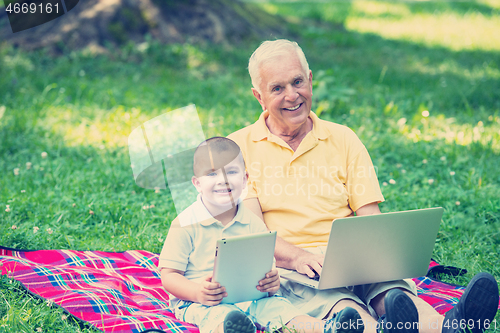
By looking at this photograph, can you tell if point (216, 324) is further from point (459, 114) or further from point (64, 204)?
point (459, 114)

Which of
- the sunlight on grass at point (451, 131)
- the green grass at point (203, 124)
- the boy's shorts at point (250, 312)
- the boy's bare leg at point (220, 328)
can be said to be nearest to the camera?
the boy's bare leg at point (220, 328)

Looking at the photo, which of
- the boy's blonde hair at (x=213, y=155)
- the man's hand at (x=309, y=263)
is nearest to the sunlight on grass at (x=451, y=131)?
the man's hand at (x=309, y=263)

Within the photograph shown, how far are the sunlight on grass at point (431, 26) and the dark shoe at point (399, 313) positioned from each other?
8475 millimetres

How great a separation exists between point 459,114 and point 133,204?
4.02 m

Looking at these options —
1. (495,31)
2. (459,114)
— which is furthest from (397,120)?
(495,31)

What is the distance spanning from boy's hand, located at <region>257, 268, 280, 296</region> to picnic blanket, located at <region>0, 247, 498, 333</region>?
1.26ft

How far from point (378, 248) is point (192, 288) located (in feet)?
2.87

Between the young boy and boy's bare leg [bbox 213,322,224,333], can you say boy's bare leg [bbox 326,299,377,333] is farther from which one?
boy's bare leg [bbox 213,322,224,333]

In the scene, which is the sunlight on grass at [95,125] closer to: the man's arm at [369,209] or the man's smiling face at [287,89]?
the man's smiling face at [287,89]

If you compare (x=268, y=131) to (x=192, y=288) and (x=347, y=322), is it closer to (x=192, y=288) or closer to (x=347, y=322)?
(x=192, y=288)

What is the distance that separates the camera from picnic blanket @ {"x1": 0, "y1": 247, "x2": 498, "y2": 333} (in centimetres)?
247

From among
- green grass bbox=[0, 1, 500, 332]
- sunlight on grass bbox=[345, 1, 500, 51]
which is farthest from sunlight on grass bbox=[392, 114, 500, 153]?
sunlight on grass bbox=[345, 1, 500, 51]

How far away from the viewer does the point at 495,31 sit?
1042cm

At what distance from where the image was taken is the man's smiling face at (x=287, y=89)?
8.87 feet
